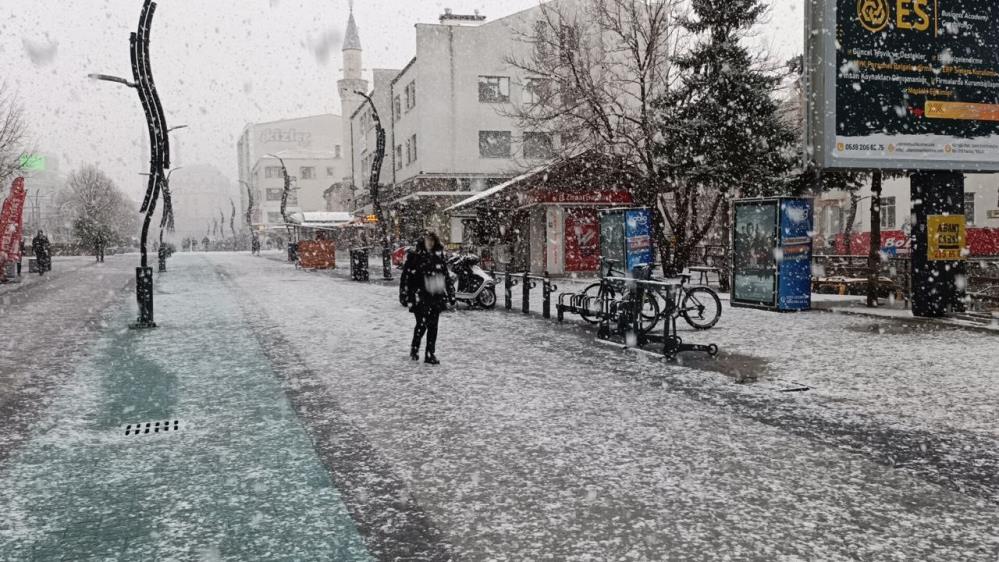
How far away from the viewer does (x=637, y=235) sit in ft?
57.2

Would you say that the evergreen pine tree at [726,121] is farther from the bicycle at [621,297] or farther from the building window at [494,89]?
the building window at [494,89]

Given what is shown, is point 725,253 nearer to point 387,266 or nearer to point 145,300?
point 387,266

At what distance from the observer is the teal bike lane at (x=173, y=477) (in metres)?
4.12

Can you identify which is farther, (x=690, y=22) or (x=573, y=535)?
(x=690, y=22)

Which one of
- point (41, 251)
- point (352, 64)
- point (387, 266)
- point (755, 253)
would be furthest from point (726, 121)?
point (352, 64)

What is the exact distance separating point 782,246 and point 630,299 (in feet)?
14.1

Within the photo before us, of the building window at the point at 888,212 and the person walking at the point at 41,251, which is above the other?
the building window at the point at 888,212

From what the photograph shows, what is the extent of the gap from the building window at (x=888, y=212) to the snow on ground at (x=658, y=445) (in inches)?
1289

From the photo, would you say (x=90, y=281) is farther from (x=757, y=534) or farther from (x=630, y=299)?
(x=757, y=534)

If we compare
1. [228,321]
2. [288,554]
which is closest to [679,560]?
[288,554]

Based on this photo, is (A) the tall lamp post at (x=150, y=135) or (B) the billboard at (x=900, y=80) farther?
(A) the tall lamp post at (x=150, y=135)

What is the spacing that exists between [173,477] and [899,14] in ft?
42.9

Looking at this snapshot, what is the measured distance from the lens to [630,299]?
1135cm

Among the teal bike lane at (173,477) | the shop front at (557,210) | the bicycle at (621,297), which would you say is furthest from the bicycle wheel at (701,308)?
the shop front at (557,210)
